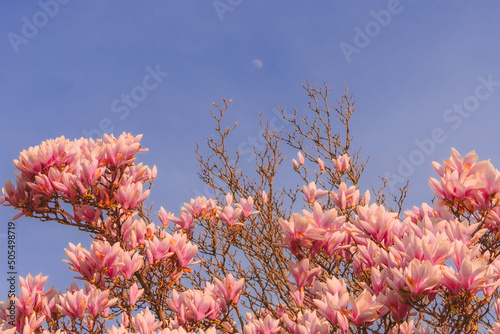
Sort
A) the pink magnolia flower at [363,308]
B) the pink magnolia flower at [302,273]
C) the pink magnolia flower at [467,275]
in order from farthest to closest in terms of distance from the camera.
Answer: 1. the pink magnolia flower at [302,273]
2. the pink magnolia flower at [363,308]
3. the pink magnolia flower at [467,275]

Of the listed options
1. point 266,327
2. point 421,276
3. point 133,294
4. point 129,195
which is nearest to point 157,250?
point 133,294

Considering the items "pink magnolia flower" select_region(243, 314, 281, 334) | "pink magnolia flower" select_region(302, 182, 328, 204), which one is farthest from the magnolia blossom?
"pink magnolia flower" select_region(243, 314, 281, 334)

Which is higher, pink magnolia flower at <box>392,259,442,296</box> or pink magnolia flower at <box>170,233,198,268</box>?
Result: pink magnolia flower at <box>170,233,198,268</box>

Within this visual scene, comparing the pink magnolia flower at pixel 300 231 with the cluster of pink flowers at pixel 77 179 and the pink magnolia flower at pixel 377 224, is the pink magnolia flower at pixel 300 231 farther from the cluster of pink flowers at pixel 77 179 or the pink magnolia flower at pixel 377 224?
the cluster of pink flowers at pixel 77 179

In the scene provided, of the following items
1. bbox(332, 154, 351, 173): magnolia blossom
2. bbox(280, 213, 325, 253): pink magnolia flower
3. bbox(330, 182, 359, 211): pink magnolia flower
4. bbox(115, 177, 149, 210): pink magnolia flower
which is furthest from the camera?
bbox(332, 154, 351, 173): magnolia blossom

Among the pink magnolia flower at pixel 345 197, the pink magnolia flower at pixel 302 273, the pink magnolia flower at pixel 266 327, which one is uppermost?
the pink magnolia flower at pixel 345 197

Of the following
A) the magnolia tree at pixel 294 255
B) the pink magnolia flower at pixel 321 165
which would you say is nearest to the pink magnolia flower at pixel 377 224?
the magnolia tree at pixel 294 255

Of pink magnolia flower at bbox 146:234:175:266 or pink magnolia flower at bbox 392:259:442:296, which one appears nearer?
pink magnolia flower at bbox 392:259:442:296

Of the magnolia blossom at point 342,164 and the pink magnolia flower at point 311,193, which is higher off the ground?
the magnolia blossom at point 342,164

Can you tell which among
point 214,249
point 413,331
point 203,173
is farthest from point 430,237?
point 203,173

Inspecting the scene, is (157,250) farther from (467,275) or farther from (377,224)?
(467,275)

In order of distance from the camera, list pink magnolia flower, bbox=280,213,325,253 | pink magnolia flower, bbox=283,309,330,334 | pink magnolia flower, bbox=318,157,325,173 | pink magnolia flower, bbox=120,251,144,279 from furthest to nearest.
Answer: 1. pink magnolia flower, bbox=318,157,325,173
2. pink magnolia flower, bbox=120,251,144,279
3. pink magnolia flower, bbox=280,213,325,253
4. pink magnolia flower, bbox=283,309,330,334

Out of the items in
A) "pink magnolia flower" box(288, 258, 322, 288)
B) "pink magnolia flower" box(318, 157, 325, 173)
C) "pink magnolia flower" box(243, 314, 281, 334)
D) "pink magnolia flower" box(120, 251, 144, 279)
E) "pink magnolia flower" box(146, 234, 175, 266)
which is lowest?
"pink magnolia flower" box(243, 314, 281, 334)

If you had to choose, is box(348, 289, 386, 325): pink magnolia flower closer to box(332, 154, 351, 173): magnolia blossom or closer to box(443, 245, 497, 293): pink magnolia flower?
box(443, 245, 497, 293): pink magnolia flower
